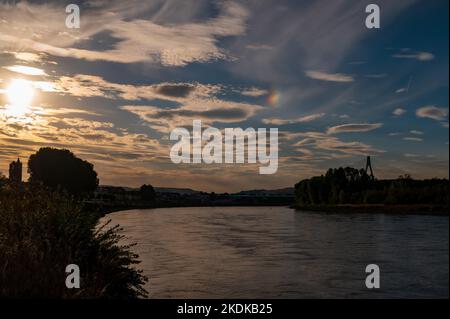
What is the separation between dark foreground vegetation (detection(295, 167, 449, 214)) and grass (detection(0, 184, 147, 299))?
7051 centimetres

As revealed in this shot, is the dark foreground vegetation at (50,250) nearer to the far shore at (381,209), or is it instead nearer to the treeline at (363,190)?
the far shore at (381,209)

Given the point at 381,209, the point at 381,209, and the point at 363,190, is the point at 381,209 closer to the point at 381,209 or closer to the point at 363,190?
the point at 381,209

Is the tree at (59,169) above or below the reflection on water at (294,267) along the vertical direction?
above

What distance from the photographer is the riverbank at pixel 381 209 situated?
3358 inches

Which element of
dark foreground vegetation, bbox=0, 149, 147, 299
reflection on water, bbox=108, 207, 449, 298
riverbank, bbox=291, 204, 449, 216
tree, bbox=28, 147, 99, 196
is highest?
tree, bbox=28, 147, 99, 196

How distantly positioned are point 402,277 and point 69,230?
22398mm

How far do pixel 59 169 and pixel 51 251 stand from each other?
311 ft

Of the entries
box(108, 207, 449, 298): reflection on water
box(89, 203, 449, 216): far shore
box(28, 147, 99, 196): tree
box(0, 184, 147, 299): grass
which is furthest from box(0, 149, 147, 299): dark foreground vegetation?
box(28, 147, 99, 196): tree

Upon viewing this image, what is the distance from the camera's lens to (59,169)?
350ft

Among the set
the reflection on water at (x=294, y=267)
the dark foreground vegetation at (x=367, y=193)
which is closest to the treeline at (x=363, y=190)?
the dark foreground vegetation at (x=367, y=193)

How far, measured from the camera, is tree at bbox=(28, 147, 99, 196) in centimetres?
10512

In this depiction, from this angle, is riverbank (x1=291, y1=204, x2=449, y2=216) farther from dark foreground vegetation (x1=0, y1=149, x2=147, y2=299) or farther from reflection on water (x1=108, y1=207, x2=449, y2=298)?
dark foreground vegetation (x1=0, y1=149, x2=147, y2=299)

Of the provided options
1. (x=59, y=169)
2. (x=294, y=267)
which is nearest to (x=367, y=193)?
(x=59, y=169)
